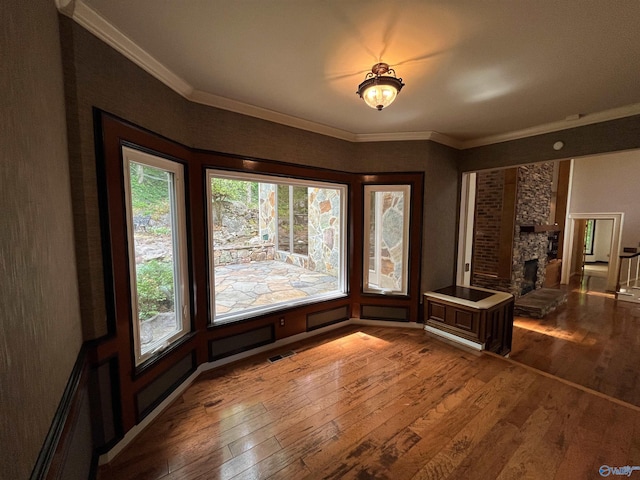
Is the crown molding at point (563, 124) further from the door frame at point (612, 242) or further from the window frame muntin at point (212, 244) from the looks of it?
the door frame at point (612, 242)

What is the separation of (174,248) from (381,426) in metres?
2.30

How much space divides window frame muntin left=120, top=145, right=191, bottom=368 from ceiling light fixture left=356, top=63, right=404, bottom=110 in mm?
1726

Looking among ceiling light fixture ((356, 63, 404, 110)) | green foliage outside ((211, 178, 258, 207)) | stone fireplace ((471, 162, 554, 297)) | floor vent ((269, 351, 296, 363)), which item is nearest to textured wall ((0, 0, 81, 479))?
ceiling light fixture ((356, 63, 404, 110))

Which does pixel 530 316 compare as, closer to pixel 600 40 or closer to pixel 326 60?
pixel 600 40

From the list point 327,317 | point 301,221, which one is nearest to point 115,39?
point 327,317

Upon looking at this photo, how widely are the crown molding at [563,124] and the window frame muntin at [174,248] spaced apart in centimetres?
396

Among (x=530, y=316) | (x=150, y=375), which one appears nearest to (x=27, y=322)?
(x=150, y=375)

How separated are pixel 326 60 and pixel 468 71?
1.14 meters

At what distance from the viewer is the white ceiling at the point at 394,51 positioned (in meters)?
1.44

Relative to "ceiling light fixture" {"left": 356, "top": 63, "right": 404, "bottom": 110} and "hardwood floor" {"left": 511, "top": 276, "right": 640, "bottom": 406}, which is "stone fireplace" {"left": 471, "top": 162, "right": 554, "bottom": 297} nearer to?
"hardwood floor" {"left": 511, "top": 276, "right": 640, "bottom": 406}

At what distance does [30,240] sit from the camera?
0.92 m

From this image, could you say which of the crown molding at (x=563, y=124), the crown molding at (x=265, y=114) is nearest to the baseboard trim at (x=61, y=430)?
the crown molding at (x=265, y=114)

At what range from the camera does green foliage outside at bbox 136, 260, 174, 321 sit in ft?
6.57

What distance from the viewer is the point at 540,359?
11.0ft
